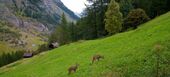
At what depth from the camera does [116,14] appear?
9094 centimetres

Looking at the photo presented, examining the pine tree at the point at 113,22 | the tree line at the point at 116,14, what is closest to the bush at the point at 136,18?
the tree line at the point at 116,14

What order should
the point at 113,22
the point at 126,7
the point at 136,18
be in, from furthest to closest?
the point at 126,7 < the point at 113,22 < the point at 136,18

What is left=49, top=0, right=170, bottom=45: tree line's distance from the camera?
90037 millimetres

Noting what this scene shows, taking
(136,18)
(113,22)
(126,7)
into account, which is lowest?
(113,22)

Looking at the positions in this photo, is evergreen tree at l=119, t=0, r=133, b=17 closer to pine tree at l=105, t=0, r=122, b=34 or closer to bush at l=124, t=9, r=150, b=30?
bush at l=124, t=9, r=150, b=30

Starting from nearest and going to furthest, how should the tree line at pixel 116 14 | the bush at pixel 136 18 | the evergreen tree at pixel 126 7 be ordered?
the bush at pixel 136 18
the tree line at pixel 116 14
the evergreen tree at pixel 126 7

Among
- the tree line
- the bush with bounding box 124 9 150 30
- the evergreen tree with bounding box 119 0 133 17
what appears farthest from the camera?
the evergreen tree with bounding box 119 0 133 17

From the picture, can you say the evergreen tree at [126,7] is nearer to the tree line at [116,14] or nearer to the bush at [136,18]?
the tree line at [116,14]

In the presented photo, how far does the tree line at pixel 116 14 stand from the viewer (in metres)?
90.0

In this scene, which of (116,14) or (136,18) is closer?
(136,18)

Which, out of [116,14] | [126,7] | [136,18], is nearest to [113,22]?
[116,14]

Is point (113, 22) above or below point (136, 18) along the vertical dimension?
below

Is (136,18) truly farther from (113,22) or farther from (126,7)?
(126,7)

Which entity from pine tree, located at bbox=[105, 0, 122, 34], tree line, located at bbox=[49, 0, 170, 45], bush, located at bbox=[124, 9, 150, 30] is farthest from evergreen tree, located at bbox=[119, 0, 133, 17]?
pine tree, located at bbox=[105, 0, 122, 34]
